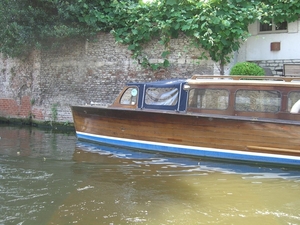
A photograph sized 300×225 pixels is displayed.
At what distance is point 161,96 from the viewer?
8195 millimetres

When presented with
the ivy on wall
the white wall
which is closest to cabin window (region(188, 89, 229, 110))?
the ivy on wall

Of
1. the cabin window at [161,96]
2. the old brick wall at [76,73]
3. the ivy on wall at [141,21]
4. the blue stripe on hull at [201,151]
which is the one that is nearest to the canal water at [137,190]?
the blue stripe on hull at [201,151]

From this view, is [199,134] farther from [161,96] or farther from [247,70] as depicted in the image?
[247,70]

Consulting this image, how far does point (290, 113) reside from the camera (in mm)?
6980

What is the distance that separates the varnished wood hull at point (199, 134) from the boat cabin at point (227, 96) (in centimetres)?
26

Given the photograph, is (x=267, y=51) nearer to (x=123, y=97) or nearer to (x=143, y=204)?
(x=123, y=97)

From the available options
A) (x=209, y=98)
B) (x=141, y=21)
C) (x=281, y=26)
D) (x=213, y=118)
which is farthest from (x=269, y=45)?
Answer: (x=213, y=118)

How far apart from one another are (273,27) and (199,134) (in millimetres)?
5833

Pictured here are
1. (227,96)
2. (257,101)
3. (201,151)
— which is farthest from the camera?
(201,151)

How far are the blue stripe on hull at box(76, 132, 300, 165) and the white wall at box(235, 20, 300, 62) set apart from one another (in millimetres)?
5052

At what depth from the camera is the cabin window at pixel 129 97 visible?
855 cm

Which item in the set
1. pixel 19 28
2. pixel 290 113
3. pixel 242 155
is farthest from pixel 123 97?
pixel 19 28

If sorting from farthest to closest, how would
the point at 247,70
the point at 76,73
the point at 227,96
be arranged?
the point at 76,73, the point at 247,70, the point at 227,96

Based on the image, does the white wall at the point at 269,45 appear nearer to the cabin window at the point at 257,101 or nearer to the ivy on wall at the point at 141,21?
the ivy on wall at the point at 141,21
